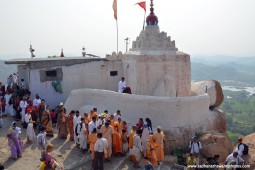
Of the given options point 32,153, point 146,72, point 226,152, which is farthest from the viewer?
point 146,72

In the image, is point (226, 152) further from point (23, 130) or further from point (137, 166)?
point (23, 130)

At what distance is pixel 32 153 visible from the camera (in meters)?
11.9

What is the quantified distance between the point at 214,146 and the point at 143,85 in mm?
5350

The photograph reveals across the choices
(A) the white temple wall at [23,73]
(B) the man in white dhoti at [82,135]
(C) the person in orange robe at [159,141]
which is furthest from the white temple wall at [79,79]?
(C) the person in orange robe at [159,141]

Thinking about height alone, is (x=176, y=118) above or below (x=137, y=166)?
above

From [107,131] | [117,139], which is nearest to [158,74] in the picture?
[117,139]

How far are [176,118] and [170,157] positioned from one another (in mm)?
1970

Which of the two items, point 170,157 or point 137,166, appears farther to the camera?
point 170,157

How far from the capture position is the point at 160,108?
48.2ft

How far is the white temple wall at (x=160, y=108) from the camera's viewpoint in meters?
14.7

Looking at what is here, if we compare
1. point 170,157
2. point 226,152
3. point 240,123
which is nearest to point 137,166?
point 170,157

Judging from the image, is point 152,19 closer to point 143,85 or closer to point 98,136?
point 143,85

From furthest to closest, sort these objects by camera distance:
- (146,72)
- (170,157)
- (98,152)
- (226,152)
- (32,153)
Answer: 1. (146,72)
2. (226,152)
3. (170,157)
4. (32,153)
5. (98,152)

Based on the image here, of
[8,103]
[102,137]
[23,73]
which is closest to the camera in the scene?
[102,137]
